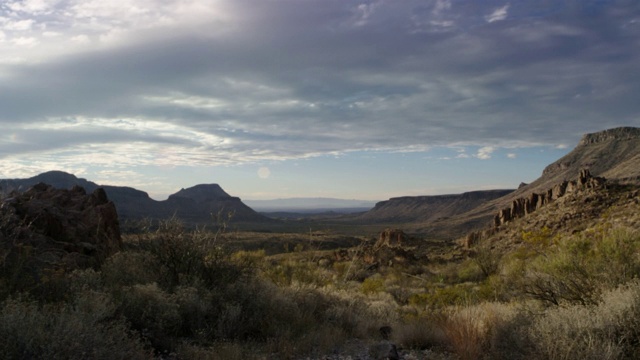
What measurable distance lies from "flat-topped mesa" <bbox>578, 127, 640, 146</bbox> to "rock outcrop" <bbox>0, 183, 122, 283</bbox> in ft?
379

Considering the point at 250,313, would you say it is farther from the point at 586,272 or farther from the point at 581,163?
the point at 581,163

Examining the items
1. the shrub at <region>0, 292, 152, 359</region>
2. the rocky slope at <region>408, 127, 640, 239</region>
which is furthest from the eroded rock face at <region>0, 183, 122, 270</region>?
the rocky slope at <region>408, 127, 640, 239</region>

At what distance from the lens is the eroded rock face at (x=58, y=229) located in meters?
9.03

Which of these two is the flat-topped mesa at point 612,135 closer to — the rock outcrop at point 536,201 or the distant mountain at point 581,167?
the distant mountain at point 581,167

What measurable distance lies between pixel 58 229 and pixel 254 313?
7939 millimetres

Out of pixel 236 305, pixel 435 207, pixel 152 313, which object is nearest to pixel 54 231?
pixel 152 313

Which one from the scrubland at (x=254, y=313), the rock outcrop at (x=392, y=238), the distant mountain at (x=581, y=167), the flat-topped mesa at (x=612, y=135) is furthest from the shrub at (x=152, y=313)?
the flat-topped mesa at (x=612, y=135)

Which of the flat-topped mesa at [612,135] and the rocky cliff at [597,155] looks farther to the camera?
the flat-topped mesa at [612,135]

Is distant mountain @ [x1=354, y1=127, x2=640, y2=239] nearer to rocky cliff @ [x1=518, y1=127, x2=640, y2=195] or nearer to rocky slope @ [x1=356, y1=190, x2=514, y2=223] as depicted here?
rocky cliff @ [x1=518, y1=127, x2=640, y2=195]

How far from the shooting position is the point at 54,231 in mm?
12883

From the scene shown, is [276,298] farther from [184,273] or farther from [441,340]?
[441,340]

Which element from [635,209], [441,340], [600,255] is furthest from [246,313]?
[635,209]

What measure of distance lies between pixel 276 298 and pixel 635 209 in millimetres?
22967

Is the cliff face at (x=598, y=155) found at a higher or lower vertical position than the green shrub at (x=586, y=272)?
higher
